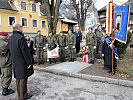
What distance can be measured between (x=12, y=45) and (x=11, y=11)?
2431 centimetres

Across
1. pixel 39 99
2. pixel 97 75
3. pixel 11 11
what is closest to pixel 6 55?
pixel 39 99

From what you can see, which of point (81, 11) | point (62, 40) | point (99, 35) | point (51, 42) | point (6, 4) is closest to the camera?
point (51, 42)

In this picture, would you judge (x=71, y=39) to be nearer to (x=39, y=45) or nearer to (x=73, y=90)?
(x=39, y=45)

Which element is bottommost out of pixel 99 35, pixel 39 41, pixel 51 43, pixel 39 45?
pixel 39 45

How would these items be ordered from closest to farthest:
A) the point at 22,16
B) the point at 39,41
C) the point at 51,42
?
1. the point at 39,41
2. the point at 51,42
3. the point at 22,16

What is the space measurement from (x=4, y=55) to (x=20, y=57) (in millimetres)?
1012

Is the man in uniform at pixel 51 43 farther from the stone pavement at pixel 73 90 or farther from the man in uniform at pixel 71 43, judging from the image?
the stone pavement at pixel 73 90

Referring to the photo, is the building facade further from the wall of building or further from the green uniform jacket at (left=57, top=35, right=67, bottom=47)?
the green uniform jacket at (left=57, top=35, right=67, bottom=47)

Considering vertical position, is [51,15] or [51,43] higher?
[51,15]

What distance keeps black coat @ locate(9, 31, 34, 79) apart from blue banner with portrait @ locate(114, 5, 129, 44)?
3549 millimetres

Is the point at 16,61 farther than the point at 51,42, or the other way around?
the point at 51,42

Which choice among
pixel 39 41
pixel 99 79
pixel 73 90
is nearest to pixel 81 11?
pixel 39 41

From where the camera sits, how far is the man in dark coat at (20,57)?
4053 mm

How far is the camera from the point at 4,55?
4.91 meters
